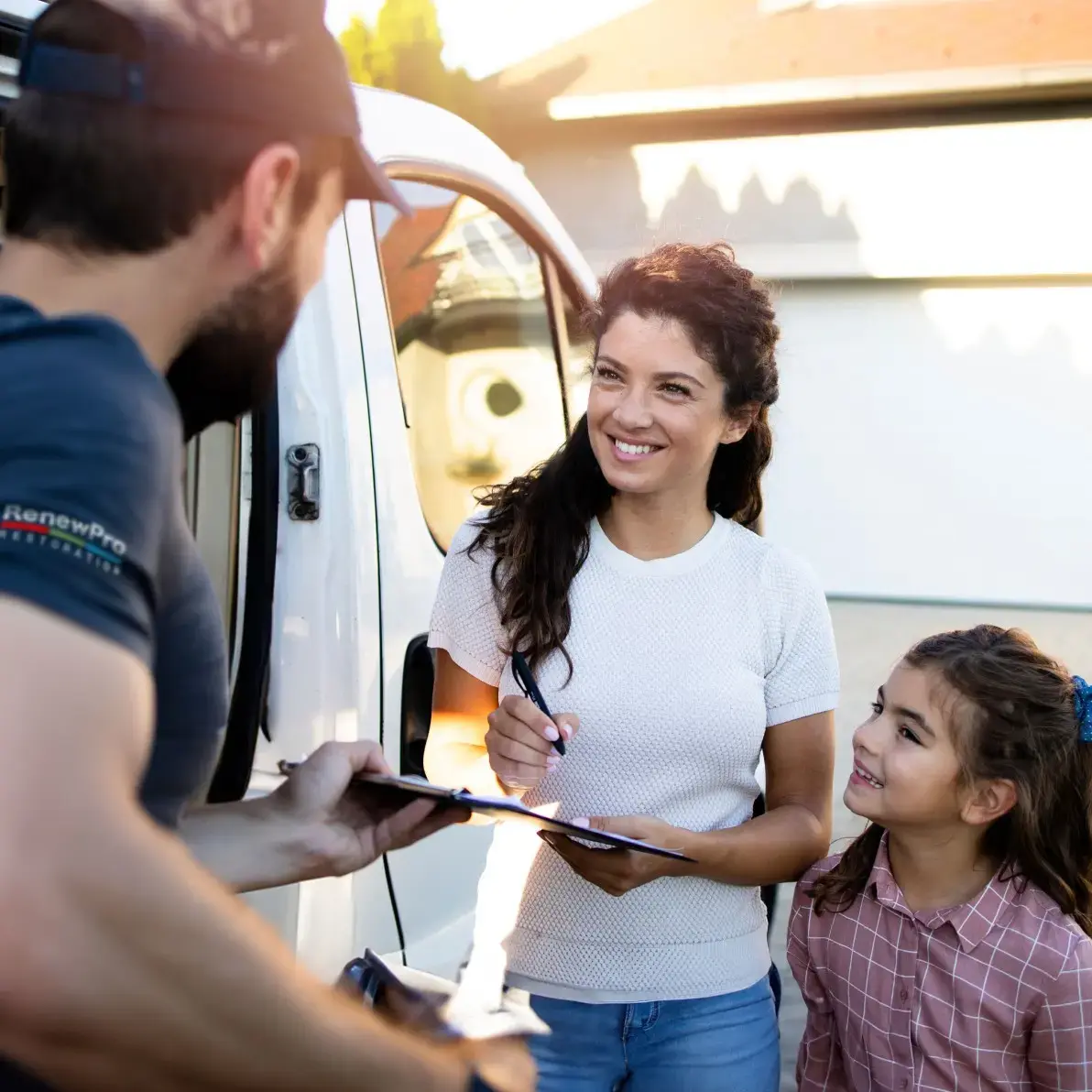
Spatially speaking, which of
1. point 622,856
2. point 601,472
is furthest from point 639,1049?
point 601,472

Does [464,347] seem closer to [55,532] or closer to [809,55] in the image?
[55,532]

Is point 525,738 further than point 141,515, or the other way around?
point 525,738

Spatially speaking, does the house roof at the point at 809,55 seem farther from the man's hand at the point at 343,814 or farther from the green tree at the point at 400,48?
the man's hand at the point at 343,814

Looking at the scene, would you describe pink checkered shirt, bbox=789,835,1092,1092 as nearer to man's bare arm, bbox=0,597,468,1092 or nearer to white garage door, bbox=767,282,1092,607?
man's bare arm, bbox=0,597,468,1092

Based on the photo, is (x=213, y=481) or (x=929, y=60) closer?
(x=213, y=481)

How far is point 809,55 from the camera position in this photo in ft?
29.7

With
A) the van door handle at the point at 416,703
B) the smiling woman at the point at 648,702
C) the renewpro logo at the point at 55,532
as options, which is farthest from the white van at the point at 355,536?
the renewpro logo at the point at 55,532

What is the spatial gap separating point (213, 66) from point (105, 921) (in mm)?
484

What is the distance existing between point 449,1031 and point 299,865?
337mm

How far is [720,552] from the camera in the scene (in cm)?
180

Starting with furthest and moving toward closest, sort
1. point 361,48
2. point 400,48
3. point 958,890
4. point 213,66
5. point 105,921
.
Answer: point 400,48
point 361,48
point 958,890
point 213,66
point 105,921

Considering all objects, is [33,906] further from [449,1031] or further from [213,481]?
[213,481]

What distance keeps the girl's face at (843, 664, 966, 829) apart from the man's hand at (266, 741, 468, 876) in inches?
34.8

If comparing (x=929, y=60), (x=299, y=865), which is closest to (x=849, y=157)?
(x=929, y=60)
